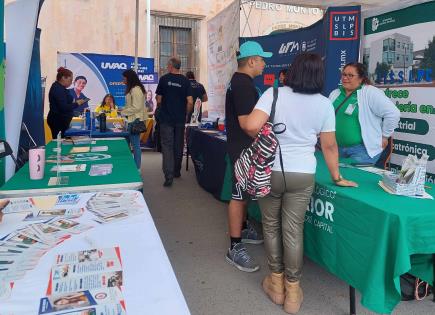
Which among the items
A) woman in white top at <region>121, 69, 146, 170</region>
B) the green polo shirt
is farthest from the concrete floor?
woman in white top at <region>121, 69, 146, 170</region>

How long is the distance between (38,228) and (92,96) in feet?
21.8

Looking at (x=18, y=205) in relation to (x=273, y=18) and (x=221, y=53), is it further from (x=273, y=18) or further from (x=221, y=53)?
(x=273, y=18)

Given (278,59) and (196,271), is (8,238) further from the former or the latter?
(278,59)

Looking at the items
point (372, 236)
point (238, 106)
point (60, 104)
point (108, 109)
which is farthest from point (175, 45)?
point (372, 236)

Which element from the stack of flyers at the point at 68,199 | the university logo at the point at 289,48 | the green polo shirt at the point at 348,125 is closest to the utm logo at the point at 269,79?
the university logo at the point at 289,48

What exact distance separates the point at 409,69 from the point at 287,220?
1.91m

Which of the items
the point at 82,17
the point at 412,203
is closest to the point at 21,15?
the point at 412,203

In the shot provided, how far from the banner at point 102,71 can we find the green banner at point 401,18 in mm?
5156

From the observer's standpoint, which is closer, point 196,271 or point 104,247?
point 104,247

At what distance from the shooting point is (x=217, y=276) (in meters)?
2.42

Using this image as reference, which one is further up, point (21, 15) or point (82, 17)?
point (82, 17)

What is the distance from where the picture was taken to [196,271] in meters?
2.48

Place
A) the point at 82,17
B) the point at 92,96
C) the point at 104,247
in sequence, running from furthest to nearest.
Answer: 1. the point at 82,17
2. the point at 92,96
3. the point at 104,247

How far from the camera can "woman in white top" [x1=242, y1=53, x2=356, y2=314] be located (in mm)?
1799
